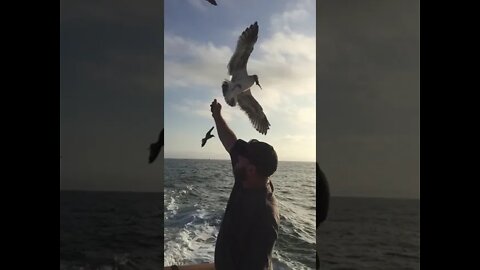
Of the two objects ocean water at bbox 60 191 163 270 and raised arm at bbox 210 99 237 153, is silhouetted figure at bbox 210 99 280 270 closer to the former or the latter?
raised arm at bbox 210 99 237 153

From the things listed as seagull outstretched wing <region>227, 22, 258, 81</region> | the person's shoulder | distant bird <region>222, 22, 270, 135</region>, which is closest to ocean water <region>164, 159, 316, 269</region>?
the person's shoulder

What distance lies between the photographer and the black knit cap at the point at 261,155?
344 centimetres

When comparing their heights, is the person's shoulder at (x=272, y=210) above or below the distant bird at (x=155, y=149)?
below

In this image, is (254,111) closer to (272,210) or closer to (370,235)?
(272,210)

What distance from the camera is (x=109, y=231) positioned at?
3.45 metres

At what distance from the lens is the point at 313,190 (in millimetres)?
3541

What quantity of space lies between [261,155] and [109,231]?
1228 millimetres

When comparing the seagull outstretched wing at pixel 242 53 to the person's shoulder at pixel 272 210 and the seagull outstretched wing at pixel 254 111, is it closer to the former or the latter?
the seagull outstretched wing at pixel 254 111

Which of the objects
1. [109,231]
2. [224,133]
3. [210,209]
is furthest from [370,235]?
[109,231]

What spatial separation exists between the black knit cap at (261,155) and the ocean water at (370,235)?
0.57 metres

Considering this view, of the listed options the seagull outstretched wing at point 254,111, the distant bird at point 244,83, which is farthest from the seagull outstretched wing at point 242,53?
the seagull outstretched wing at point 254,111
